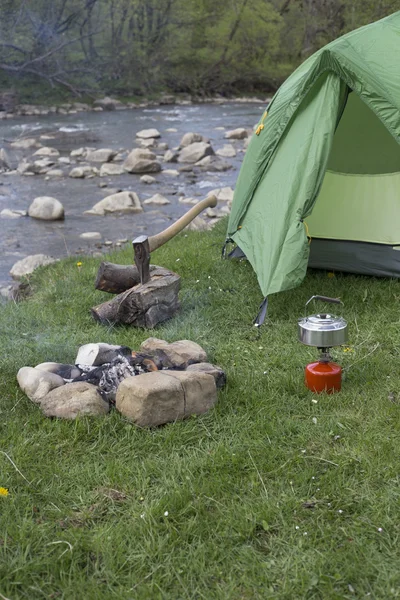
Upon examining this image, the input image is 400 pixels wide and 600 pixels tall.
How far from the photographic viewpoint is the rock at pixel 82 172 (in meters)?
12.3

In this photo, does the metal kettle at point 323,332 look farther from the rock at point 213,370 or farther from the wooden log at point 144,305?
the wooden log at point 144,305

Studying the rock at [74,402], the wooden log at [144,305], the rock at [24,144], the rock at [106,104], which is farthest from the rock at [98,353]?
the rock at [106,104]

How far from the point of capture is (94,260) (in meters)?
6.32

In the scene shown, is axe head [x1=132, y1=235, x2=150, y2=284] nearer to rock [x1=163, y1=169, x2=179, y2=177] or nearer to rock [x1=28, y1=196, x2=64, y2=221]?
rock [x1=28, y1=196, x2=64, y2=221]

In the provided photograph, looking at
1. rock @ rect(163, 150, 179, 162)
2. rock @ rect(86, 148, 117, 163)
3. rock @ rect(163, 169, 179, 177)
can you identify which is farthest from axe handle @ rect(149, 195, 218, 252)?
rock @ rect(86, 148, 117, 163)

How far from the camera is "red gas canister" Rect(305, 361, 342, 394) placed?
3.36 m

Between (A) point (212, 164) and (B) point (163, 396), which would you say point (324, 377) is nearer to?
(B) point (163, 396)

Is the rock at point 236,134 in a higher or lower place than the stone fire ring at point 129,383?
lower

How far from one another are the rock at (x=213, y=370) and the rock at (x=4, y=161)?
10.5 m

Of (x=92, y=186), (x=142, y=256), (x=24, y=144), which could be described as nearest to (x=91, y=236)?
(x=92, y=186)

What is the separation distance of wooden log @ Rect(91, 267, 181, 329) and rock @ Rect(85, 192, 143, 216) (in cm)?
519

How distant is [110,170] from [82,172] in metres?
0.51

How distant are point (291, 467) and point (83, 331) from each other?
2.03 metres

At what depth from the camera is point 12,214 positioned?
9555 mm
